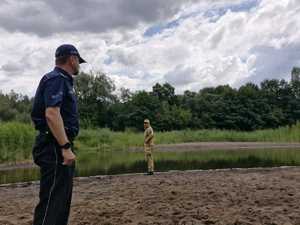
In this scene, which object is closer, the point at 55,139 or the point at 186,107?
the point at 55,139

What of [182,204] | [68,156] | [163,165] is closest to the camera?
[68,156]

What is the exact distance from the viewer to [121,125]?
77.9 metres

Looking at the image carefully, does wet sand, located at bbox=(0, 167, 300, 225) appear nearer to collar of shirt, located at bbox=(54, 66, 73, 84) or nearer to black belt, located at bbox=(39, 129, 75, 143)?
black belt, located at bbox=(39, 129, 75, 143)

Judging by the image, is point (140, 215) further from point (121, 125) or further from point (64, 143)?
point (121, 125)

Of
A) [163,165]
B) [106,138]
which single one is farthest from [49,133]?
[106,138]

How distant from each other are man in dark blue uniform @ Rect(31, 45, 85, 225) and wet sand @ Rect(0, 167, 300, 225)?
7.93 ft

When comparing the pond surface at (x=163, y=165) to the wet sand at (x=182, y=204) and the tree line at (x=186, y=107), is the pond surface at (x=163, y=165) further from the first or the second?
the tree line at (x=186, y=107)

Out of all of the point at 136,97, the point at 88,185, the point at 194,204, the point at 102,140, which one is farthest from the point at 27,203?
the point at 136,97

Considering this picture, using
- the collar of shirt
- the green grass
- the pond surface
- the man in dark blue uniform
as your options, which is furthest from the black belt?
the green grass

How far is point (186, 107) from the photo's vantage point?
83438 millimetres

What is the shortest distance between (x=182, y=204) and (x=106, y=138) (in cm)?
3763

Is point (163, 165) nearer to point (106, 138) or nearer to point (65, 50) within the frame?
point (65, 50)

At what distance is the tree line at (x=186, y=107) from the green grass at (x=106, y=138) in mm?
22545

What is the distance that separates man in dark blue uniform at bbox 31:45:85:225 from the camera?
4.26 metres
